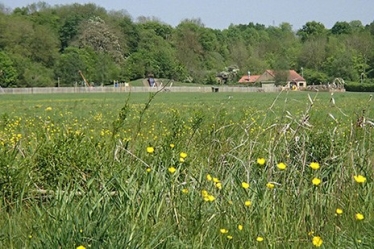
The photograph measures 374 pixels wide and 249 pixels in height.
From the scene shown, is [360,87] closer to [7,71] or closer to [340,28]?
[7,71]

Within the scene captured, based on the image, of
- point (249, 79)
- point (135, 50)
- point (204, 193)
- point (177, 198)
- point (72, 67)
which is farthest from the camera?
point (135, 50)

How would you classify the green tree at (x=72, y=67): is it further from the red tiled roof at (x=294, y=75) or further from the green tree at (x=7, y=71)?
the red tiled roof at (x=294, y=75)

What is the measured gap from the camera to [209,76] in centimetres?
11275

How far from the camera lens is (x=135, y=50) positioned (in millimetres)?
121875

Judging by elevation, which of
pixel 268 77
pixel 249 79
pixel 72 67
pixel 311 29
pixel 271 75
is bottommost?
pixel 249 79

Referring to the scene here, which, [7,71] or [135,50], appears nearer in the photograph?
[7,71]

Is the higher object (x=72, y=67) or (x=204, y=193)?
(x=72, y=67)

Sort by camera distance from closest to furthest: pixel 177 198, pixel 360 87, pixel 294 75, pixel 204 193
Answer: pixel 204 193, pixel 177 198, pixel 360 87, pixel 294 75

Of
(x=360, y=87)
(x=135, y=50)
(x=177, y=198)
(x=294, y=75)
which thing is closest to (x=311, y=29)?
(x=294, y=75)

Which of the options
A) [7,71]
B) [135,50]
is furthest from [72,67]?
[135,50]

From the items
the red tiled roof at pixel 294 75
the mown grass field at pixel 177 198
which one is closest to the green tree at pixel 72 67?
the red tiled roof at pixel 294 75

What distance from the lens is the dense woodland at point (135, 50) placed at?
95812 millimetres

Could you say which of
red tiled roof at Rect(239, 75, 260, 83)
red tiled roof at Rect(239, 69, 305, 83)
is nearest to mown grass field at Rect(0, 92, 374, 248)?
red tiled roof at Rect(239, 69, 305, 83)

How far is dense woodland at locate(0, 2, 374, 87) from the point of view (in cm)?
9581
